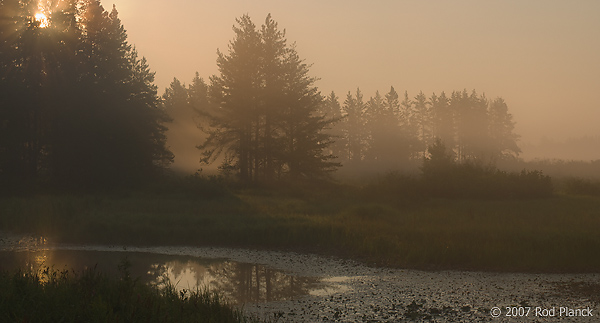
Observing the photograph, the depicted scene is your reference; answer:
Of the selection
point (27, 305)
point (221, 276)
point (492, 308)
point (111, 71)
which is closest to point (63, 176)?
point (111, 71)

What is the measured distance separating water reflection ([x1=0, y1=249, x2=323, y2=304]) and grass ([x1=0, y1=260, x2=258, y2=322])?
1660 mm

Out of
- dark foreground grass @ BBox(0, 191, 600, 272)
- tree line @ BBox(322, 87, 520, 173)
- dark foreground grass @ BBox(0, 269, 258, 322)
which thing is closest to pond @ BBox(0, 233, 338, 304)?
dark foreground grass @ BBox(0, 269, 258, 322)

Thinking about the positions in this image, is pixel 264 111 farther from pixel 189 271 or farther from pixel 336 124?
pixel 336 124

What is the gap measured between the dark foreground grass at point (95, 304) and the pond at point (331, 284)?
4.10 feet

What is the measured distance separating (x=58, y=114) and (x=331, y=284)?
3128 centimetres

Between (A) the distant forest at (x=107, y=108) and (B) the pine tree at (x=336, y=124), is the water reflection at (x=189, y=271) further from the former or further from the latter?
(B) the pine tree at (x=336, y=124)

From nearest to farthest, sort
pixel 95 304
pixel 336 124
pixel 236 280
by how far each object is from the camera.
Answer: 1. pixel 95 304
2. pixel 236 280
3. pixel 336 124

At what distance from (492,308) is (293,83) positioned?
119 ft

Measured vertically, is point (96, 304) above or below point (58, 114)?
below

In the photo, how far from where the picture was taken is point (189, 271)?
1416 cm

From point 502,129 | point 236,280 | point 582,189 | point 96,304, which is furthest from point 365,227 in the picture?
point 502,129

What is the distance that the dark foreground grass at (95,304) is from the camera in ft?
25.2

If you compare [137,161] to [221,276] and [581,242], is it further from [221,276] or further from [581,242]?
[581,242]

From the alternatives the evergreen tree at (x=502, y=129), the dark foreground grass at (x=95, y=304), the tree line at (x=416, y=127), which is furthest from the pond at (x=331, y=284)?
A: the evergreen tree at (x=502, y=129)
